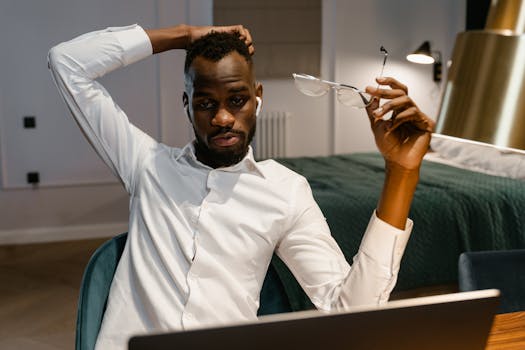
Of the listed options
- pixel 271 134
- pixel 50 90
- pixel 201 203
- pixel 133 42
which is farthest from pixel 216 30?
pixel 271 134

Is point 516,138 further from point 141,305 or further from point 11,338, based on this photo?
point 11,338

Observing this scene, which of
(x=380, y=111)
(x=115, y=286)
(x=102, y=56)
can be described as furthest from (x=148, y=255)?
(x=380, y=111)

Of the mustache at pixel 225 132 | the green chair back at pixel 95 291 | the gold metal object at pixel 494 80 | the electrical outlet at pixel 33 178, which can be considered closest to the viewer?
the gold metal object at pixel 494 80

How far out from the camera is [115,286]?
4.51ft

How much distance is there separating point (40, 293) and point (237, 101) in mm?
2623

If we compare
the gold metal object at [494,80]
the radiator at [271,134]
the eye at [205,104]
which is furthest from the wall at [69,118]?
the gold metal object at [494,80]

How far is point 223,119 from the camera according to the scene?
1362mm

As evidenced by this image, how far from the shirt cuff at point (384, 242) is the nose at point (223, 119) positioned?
0.42 meters

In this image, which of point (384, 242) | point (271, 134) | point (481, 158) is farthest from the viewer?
point (271, 134)

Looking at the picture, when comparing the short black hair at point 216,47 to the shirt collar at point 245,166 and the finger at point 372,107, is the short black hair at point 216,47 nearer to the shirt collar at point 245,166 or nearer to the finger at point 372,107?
the shirt collar at point 245,166

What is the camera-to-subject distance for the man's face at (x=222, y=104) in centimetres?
139

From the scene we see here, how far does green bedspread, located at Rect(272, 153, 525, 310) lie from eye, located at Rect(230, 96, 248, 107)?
1.47 meters

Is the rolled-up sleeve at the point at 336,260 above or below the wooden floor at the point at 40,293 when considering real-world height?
above

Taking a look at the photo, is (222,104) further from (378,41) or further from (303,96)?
(378,41)
